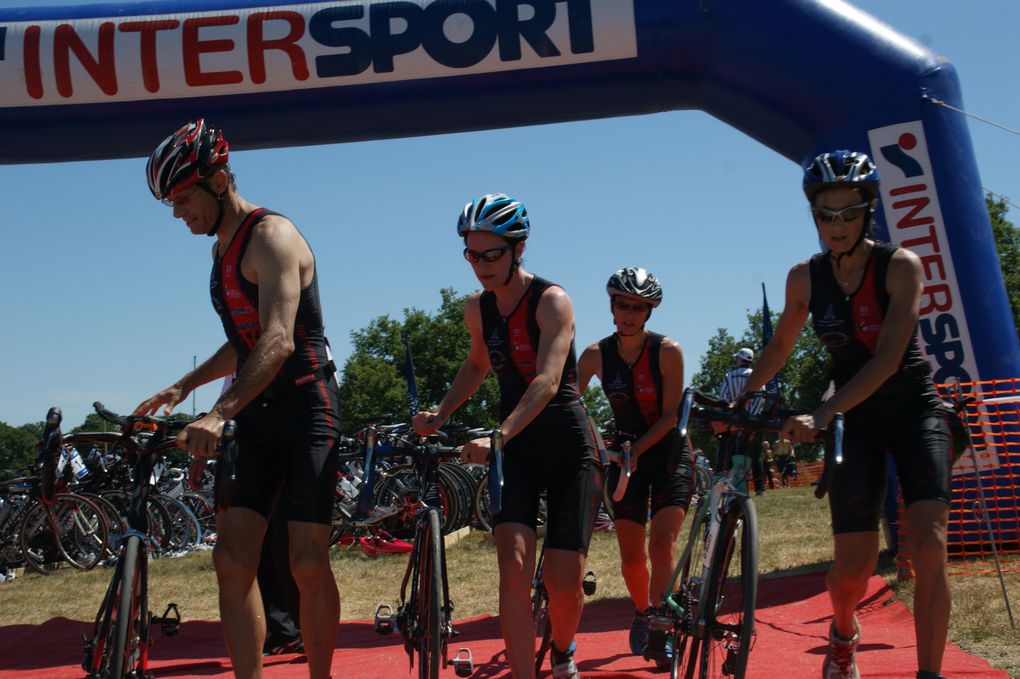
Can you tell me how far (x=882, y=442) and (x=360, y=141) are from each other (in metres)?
6.33

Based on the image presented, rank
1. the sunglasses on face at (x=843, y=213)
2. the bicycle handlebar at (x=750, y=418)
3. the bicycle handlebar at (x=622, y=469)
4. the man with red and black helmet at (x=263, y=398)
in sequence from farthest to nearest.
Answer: the bicycle handlebar at (x=622, y=469)
the sunglasses on face at (x=843, y=213)
the man with red and black helmet at (x=263, y=398)
the bicycle handlebar at (x=750, y=418)

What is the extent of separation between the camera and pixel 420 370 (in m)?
60.9

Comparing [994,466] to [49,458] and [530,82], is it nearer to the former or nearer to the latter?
[530,82]

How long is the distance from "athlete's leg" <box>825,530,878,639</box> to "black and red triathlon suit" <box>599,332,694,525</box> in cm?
192

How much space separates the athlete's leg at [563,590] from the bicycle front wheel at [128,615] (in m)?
1.65

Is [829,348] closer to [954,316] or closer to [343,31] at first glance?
[954,316]

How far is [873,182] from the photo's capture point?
4551 millimetres

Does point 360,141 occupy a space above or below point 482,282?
above

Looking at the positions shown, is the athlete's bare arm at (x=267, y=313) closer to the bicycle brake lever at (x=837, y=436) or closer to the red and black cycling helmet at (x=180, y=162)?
the red and black cycling helmet at (x=180, y=162)

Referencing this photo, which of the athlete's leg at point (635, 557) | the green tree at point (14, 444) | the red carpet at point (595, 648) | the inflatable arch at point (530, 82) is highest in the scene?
the green tree at point (14, 444)

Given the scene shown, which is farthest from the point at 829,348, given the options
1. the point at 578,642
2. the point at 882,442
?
the point at 578,642

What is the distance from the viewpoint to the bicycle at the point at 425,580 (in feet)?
15.5

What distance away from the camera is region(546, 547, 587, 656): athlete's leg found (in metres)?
4.70

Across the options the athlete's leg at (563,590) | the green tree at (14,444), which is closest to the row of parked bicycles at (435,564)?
Answer: the athlete's leg at (563,590)
